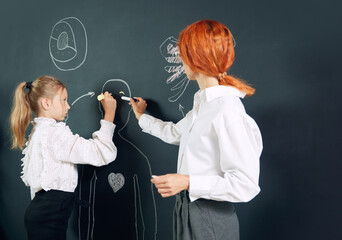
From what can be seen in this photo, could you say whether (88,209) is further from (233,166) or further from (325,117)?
(325,117)

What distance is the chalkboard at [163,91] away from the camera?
3.61ft

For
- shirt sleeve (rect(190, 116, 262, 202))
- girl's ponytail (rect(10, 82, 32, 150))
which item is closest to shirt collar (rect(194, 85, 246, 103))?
shirt sleeve (rect(190, 116, 262, 202))

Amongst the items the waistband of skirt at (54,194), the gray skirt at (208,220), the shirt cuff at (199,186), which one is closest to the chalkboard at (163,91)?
the waistband of skirt at (54,194)

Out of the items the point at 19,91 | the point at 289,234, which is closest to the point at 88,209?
the point at 19,91

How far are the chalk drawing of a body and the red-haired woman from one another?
362 mm

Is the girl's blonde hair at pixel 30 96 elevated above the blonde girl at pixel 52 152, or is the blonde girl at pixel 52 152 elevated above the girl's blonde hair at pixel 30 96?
the girl's blonde hair at pixel 30 96

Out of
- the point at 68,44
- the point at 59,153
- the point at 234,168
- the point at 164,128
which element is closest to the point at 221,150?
the point at 234,168

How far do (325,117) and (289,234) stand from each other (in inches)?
17.1

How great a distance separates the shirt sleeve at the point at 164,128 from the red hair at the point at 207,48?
296 millimetres

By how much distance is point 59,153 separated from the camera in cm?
140

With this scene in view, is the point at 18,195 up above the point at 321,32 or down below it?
below

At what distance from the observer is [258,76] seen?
1.19m

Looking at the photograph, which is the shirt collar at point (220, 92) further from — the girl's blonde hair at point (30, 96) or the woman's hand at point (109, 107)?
the girl's blonde hair at point (30, 96)

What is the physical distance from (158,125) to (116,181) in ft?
1.29
